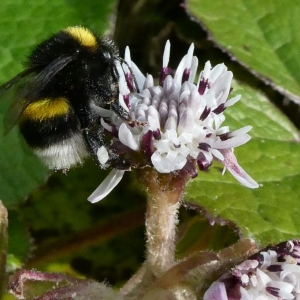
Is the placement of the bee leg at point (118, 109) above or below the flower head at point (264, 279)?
above

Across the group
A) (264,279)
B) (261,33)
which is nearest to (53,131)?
(264,279)

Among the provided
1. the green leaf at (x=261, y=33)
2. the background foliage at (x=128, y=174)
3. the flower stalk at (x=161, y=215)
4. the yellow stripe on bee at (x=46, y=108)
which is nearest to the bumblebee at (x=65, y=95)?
the yellow stripe on bee at (x=46, y=108)

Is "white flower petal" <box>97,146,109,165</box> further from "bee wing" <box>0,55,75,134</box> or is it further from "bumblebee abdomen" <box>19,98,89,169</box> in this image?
"bee wing" <box>0,55,75,134</box>

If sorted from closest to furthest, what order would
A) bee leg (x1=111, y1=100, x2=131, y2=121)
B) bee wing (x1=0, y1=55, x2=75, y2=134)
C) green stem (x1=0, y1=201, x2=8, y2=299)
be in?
bee wing (x1=0, y1=55, x2=75, y2=134) < bee leg (x1=111, y1=100, x2=131, y2=121) < green stem (x1=0, y1=201, x2=8, y2=299)

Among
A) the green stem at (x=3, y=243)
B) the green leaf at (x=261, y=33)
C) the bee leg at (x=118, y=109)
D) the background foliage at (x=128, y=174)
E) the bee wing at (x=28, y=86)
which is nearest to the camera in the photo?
the bee wing at (x=28, y=86)

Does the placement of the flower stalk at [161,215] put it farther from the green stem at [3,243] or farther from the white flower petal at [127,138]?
the green stem at [3,243]

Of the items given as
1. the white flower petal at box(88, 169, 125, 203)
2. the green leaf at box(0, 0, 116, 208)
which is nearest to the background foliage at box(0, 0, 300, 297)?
the green leaf at box(0, 0, 116, 208)

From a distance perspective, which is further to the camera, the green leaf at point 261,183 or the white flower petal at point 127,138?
the green leaf at point 261,183

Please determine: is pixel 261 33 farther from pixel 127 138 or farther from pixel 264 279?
pixel 264 279
